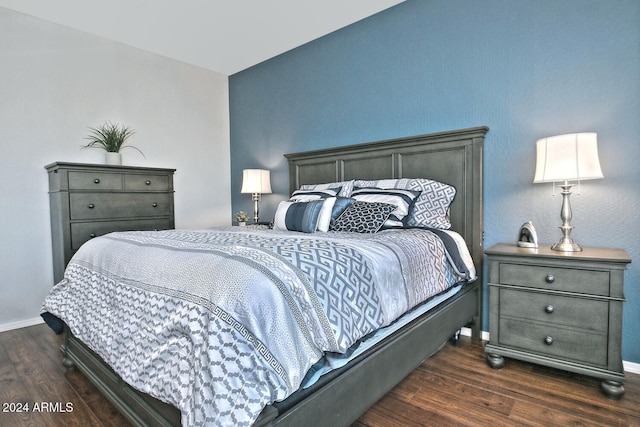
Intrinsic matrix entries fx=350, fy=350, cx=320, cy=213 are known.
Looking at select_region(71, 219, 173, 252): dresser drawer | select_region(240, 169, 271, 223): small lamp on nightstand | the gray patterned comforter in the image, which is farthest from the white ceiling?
the gray patterned comforter

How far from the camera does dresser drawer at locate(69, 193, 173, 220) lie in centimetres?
289

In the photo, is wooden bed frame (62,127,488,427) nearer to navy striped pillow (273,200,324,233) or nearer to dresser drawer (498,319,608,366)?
dresser drawer (498,319,608,366)

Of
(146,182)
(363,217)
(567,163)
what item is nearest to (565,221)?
(567,163)

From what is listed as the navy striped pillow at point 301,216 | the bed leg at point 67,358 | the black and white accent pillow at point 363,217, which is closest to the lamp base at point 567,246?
the black and white accent pillow at point 363,217

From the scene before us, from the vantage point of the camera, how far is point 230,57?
12.7 ft

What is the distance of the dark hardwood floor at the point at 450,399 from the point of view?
5.13 ft

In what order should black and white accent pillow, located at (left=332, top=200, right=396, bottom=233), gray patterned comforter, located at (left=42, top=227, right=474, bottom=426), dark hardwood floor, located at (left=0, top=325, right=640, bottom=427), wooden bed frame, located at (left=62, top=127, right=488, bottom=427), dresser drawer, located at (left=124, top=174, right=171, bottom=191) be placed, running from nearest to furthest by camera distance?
gray patterned comforter, located at (left=42, top=227, right=474, bottom=426) < wooden bed frame, located at (left=62, top=127, right=488, bottom=427) < dark hardwood floor, located at (left=0, top=325, right=640, bottom=427) < black and white accent pillow, located at (left=332, top=200, right=396, bottom=233) < dresser drawer, located at (left=124, top=174, right=171, bottom=191)

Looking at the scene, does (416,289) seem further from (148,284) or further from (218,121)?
(218,121)

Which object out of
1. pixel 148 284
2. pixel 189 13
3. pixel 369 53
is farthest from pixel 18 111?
pixel 369 53

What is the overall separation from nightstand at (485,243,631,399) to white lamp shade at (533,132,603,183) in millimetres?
427

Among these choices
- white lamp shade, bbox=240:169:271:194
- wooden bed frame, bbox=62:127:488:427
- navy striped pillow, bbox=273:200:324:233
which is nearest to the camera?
wooden bed frame, bbox=62:127:488:427

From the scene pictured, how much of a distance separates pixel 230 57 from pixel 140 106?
3.60 feet

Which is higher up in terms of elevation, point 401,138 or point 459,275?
point 401,138

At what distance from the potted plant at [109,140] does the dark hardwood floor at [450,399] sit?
1.82 metres
